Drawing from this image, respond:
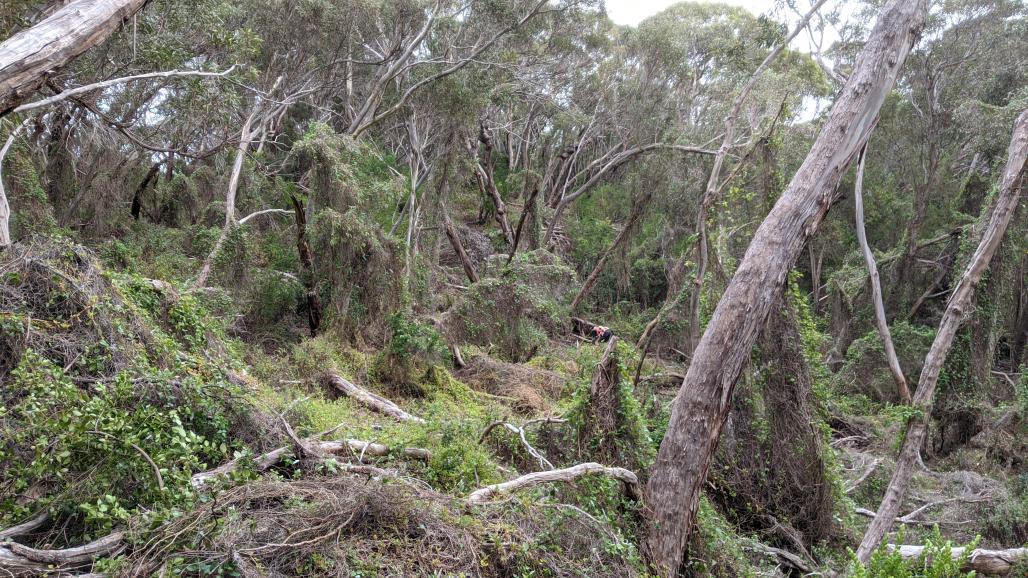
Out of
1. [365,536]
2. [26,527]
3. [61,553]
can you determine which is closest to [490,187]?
[365,536]

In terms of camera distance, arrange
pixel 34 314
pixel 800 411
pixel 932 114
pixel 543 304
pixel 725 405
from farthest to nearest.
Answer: pixel 932 114 → pixel 543 304 → pixel 800 411 → pixel 725 405 → pixel 34 314

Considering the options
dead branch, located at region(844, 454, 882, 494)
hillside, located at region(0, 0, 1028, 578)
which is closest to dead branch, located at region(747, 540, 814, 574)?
hillside, located at region(0, 0, 1028, 578)

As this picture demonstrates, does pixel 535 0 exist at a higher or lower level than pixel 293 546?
higher

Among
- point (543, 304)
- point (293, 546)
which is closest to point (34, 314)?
point (293, 546)

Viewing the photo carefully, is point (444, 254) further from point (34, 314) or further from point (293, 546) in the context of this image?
point (293, 546)

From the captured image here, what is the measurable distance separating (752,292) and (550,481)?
Result: 6.95 ft

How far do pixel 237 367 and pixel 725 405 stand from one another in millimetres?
4911

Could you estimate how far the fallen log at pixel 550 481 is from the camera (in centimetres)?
412

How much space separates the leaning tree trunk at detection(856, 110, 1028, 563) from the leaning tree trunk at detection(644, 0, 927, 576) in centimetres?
207

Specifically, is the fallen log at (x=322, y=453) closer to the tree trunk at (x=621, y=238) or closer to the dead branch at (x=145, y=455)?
the dead branch at (x=145, y=455)

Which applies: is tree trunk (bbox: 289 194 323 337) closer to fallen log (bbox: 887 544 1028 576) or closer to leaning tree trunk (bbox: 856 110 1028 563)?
leaning tree trunk (bbox: 856 110 1028 563)

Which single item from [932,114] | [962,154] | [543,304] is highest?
[932,114]

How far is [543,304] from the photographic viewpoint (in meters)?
11.8

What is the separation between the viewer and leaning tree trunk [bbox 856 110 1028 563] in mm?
5676
